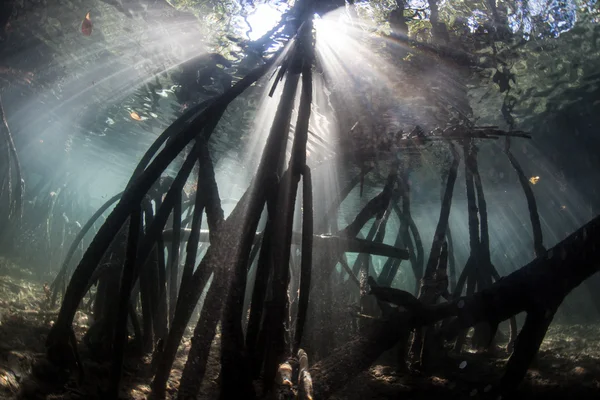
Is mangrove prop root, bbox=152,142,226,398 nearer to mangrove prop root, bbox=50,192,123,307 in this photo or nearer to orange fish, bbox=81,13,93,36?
mangrove prop root, bbox=50,192,123,307

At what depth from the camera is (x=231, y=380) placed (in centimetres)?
227

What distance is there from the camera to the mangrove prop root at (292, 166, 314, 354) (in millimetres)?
2730

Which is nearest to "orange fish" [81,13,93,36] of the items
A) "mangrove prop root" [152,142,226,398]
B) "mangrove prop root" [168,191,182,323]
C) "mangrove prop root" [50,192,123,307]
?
"mangrove prop root" [50,192,123,307]

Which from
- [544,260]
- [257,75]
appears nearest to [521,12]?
[544,260]

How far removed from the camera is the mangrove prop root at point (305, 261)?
2730 mm

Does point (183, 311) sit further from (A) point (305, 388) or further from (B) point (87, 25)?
(B) point (87, 25)

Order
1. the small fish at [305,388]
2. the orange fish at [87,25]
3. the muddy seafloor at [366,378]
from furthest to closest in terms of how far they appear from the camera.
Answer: the orange fish at [87,25] → the muddy seafloor at [366,378] → the small fish at [305,388]

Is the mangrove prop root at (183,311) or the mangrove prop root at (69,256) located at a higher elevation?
the mangrove prop root at (183,311)

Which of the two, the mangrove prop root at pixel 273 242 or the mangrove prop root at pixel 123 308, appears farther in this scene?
the mangrove prop root at pixel 123 308

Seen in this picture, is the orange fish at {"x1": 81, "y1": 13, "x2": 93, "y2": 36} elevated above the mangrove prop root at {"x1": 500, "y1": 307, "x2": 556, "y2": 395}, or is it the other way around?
the orange fish at {"x1": 81, "y1": 13, "x2": 93, "y2": 36}

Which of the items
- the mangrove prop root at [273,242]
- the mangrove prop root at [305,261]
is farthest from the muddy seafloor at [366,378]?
the mangrove prop root at [305,261]

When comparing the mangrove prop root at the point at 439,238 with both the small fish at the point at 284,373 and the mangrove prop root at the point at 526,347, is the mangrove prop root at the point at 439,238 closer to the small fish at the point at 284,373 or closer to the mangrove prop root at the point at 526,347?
the mangrove prop root at the point at 526,347

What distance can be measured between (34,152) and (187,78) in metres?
33.9

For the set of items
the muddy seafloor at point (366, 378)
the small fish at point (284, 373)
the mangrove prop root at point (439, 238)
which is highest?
the mangrove prop root at point (439, 238)
